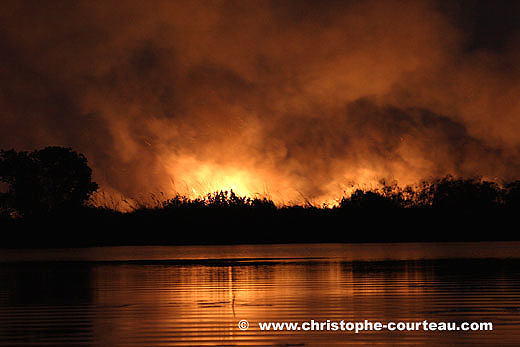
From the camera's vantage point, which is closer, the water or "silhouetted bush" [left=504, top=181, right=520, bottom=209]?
the water

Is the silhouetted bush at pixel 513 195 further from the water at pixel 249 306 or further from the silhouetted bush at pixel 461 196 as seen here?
the water at pixel 249 306

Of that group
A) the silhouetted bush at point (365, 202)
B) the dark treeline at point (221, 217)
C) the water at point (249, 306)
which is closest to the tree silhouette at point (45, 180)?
the dark treeline at point (221, 217)

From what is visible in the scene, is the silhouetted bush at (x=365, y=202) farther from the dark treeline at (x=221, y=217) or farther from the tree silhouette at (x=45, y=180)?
the tree silhouette at (x=45, y=180)

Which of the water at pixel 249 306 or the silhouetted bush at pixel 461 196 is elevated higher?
the silhouetted bush at pixel 461 196

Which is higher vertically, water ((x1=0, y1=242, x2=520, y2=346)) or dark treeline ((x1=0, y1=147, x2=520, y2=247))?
dark treeline ((x1=0, y1=147, x2=520, y2=247))

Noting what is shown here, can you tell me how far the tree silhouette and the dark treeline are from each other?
0.35 ft

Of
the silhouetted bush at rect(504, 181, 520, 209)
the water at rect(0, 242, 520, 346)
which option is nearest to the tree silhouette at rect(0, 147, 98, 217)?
the silhouetted bush at rect(504, 181, 520, 209)

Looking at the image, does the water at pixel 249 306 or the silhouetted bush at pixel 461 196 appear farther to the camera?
the silhouetted bush at pixel 461 196

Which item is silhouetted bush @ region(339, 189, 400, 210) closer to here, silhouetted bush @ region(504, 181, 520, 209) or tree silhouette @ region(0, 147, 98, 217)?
silhouetted bush @ region(504, 181, 520, 209)

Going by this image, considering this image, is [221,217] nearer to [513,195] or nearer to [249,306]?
[513,195]

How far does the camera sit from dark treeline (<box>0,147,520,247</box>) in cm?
9738

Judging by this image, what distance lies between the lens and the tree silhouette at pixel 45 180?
318ft

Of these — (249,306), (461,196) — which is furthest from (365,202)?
(249,306)

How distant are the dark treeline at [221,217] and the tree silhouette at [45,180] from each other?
107mm
